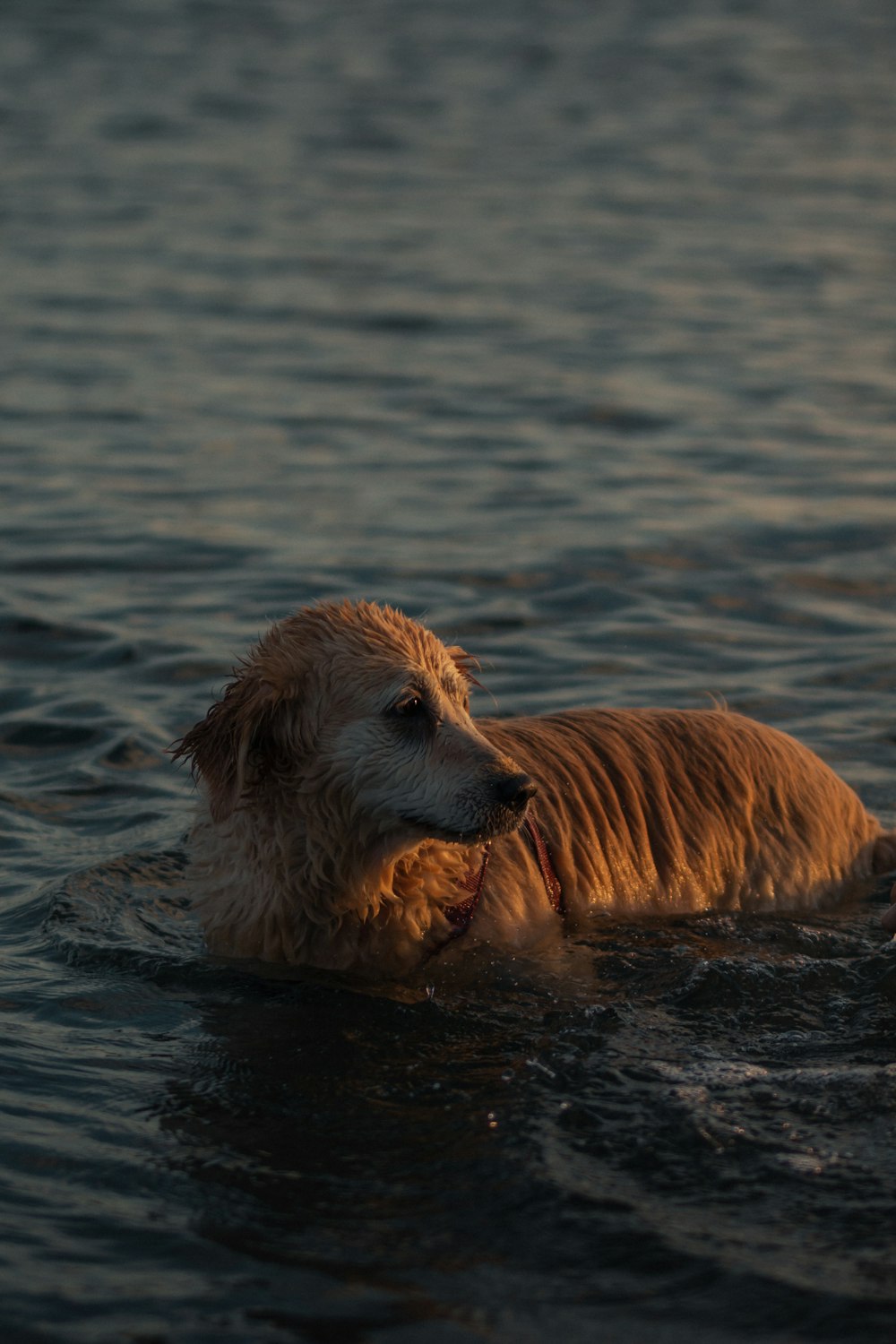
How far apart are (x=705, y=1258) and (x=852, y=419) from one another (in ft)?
41.4

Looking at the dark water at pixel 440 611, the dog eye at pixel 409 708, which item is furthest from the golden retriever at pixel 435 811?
the dark water at pixel 440 611

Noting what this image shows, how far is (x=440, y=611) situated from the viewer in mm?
12188

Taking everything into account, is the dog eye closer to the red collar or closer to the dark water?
the red collar

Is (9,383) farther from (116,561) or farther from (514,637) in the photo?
(514,637)

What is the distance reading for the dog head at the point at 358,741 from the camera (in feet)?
22.9

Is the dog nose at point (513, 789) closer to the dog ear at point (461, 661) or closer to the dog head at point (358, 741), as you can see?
the dog head at point (358, 741)

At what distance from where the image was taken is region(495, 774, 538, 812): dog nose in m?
6.84

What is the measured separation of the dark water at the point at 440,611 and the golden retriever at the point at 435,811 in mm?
225

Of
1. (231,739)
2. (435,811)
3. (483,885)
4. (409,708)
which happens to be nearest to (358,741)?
(409,708)

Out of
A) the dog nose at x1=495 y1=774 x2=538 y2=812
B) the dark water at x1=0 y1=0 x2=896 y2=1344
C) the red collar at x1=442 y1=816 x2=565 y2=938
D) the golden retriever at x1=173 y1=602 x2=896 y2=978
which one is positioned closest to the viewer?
the dark water at x1=0 y1=0 x2=896 y2=1344

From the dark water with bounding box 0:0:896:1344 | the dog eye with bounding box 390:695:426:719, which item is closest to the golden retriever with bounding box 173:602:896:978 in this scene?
the dog eye with bounding box 390:695:426:719

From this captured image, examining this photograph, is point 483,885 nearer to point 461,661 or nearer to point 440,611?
point 461,661

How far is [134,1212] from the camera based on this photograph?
5.88m

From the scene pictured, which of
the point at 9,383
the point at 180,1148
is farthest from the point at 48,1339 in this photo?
the point at 9,383
